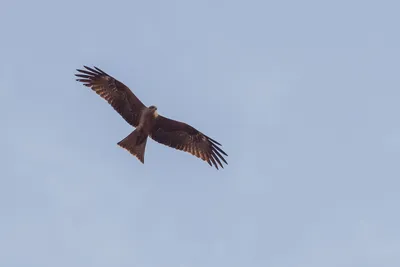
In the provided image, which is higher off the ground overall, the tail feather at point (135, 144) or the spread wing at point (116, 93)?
the spread wing at point (116, 93)

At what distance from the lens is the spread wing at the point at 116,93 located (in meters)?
12.1

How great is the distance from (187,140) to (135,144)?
60.9 inches

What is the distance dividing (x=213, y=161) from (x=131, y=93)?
2653 mm

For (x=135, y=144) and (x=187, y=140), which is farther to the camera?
(x=187, y=140)

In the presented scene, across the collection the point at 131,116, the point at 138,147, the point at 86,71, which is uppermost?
the point at 86,71

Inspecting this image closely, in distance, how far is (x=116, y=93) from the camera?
1235 centimetres

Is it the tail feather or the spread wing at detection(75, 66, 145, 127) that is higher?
the spread wing at detection(75, 66, 145, 127)

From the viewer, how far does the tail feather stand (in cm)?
1170

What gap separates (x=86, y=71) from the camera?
492 inches

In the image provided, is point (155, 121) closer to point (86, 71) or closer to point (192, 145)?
point (192, 145)

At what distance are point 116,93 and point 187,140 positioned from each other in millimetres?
2083

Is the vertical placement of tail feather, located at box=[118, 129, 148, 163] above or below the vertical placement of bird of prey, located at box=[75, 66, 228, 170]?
below

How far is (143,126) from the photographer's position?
1203 cm

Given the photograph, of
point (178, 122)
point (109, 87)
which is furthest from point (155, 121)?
point (109, 87)
